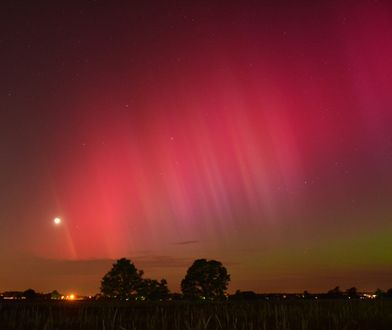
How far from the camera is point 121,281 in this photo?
325 feet

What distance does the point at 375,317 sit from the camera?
33844 millimetres

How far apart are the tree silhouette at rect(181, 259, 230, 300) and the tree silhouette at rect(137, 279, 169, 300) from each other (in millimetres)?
7819

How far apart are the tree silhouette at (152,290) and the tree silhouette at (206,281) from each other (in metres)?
7.82

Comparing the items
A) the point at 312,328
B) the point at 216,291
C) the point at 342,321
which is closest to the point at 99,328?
the point at 312,328

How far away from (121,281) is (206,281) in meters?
16.1

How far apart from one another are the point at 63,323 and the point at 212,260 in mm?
75097

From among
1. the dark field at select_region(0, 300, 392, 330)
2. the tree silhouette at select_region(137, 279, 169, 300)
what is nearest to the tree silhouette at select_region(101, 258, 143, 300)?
the tree silhouette at select_region(137, 279, 169, 300)

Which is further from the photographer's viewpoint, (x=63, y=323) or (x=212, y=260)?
(x=212, y=260)

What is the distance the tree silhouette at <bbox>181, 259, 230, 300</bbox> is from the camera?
97094mm

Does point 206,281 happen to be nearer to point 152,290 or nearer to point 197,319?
point 152,290

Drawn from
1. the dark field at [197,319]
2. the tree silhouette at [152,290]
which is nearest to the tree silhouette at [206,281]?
the tree silhouette at [152,290]

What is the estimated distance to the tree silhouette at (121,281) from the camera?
98.5 m

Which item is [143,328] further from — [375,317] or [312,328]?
[375,317]

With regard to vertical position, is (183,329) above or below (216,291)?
below
